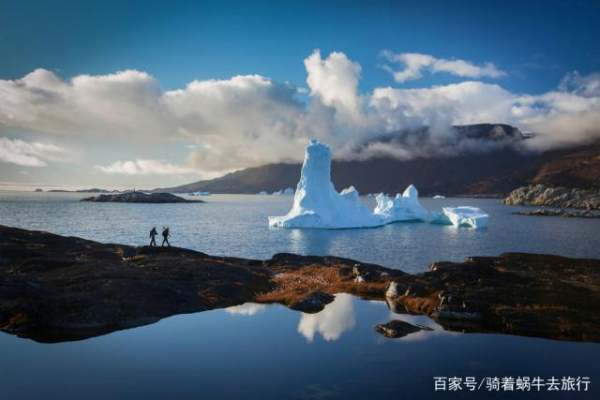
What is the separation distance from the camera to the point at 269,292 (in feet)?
79.7

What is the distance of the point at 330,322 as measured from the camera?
60.0 feet

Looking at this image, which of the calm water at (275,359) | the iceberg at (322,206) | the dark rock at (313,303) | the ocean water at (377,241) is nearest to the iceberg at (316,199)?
the iceberg at (322,206)

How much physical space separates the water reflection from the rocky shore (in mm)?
136301

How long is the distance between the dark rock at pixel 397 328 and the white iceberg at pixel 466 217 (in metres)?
59.3

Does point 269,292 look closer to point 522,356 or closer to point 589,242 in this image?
point 522,356

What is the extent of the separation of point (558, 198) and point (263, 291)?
158369mm

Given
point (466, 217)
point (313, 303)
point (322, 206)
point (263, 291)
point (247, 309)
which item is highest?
point (322, 206)

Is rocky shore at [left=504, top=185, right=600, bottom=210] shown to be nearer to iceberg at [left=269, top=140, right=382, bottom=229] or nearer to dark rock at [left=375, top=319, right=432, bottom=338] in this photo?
iceberg at [left=269, top=140, right=382, bottom=229]

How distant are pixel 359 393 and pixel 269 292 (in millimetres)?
13138

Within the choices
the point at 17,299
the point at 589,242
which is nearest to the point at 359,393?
the point at 17,299

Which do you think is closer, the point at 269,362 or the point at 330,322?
the point at 269,362

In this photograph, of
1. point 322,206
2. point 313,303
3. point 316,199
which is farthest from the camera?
point 322,206

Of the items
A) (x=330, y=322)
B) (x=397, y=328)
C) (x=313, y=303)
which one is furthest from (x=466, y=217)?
(x=397, y=328)

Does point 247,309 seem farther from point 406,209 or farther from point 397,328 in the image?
point 406,209
